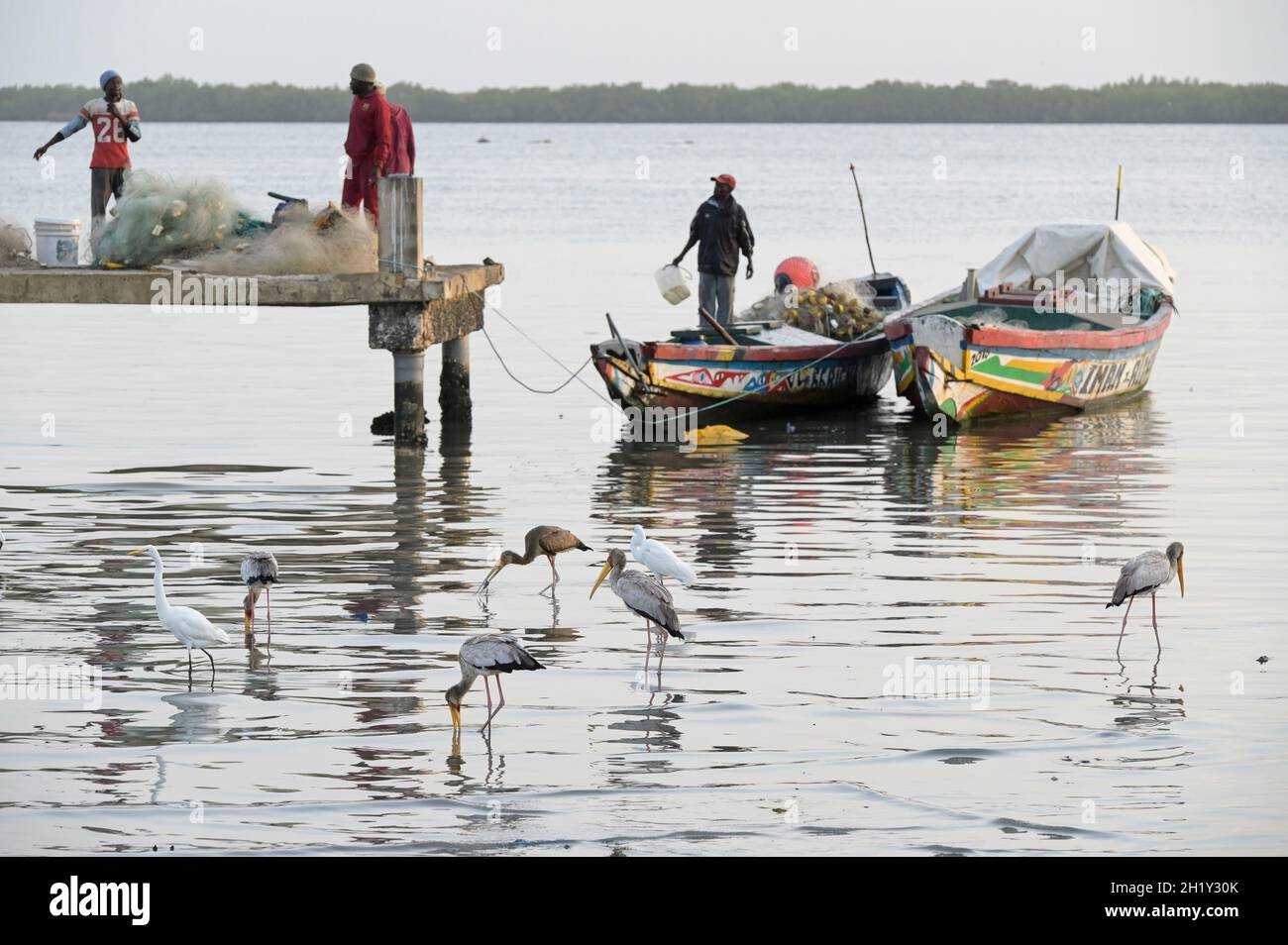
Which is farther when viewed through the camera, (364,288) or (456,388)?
(456,388)

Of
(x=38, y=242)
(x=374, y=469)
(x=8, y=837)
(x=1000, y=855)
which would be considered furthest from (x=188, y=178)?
(x=1000, y=855)

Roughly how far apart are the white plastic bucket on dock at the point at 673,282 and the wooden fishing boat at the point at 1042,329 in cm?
262

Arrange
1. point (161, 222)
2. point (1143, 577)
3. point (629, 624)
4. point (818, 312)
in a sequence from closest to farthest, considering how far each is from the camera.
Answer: point (1143, 577)
point (629, 624)
point (161, 222)
point (818, 312)

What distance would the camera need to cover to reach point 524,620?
13.4 meters

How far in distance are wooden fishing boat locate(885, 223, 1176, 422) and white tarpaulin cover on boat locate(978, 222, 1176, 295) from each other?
0.05 feet

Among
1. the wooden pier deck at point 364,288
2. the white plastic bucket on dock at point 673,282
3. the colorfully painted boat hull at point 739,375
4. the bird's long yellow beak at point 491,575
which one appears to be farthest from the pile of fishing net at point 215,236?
the bird's long yellow beak at point 491,575

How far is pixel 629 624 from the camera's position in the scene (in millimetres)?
13453

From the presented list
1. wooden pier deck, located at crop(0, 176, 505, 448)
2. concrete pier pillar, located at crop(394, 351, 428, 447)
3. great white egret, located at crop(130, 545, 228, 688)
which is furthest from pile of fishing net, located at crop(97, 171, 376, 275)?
great white egret, located at crop(130, 545, 228, 688)

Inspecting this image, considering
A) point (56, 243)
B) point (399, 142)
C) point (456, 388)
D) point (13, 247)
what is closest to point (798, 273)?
point (456, 388)

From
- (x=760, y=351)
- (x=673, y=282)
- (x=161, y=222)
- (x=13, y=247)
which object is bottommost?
(x=760, y=351)

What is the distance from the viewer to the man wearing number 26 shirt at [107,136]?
790 inches

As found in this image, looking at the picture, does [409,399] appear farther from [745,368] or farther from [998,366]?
[998,366]

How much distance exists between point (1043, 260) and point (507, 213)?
172 feet

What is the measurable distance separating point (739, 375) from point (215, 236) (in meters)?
6.31
